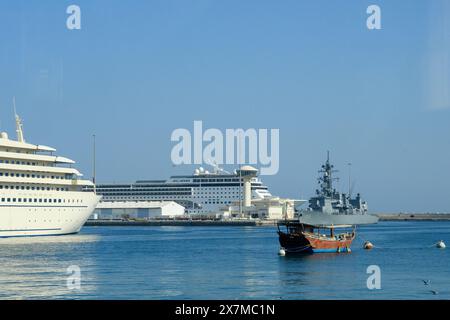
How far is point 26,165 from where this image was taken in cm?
4953

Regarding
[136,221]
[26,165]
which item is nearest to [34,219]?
[26,165]

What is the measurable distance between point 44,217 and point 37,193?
5.71 ft

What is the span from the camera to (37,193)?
49.0 metres

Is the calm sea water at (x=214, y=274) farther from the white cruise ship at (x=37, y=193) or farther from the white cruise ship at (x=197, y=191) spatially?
the white cruise ship at (x=197, y=191)

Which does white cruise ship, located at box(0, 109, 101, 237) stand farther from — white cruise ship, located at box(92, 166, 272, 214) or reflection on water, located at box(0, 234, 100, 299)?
white cruise ship, located at box(92, 166, 272, 214)

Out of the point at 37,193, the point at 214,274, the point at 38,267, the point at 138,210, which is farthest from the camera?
the point at 138,210

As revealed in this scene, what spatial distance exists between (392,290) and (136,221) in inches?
3213

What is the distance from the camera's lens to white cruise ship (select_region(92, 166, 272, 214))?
105875mm

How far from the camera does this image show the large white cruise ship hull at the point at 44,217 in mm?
46844

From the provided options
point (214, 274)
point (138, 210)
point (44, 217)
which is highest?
point (44, 217)

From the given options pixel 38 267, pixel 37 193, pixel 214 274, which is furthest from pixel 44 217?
pixel 214 274

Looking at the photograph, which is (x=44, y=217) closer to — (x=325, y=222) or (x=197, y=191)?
(x=325, y=222)

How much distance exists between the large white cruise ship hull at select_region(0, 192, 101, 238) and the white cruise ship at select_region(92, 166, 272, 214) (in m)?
51.1
